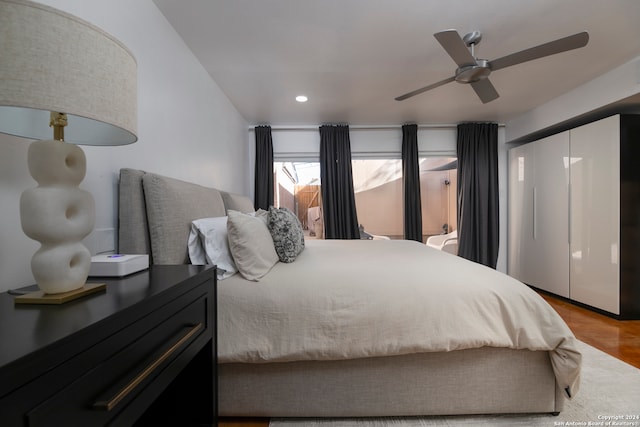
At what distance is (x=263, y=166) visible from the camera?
13.6ft

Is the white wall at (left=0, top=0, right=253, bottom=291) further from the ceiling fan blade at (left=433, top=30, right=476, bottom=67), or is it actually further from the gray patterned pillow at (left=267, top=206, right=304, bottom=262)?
the ceiling fan blade at (left=433, top=30, right=476, bottom=67)

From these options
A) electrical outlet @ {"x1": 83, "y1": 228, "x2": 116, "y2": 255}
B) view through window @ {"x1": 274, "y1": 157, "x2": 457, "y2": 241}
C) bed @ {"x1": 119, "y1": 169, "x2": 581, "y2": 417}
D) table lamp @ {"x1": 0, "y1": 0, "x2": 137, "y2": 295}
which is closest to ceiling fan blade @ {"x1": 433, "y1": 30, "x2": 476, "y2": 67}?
bed @ {"x1": 119, "y1": 169, "x2": 581, "y2": 417}

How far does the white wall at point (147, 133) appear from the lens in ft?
3.10

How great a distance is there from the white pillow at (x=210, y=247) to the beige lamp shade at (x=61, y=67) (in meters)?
0.83

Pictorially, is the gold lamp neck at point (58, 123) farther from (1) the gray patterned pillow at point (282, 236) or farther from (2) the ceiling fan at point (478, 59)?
(2) the ceiling fan at point (478, 59)

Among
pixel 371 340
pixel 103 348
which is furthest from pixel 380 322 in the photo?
pixel 103 348

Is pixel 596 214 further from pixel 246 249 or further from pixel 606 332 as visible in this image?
pixel 246 249

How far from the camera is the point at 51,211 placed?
2.26ft

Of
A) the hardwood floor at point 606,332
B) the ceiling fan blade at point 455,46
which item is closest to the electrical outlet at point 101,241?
the ceiling fan blade at point 455,46

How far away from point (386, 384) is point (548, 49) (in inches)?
83.7

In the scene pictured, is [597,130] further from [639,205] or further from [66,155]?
[66,155]

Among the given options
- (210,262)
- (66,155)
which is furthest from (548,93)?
(66,155)

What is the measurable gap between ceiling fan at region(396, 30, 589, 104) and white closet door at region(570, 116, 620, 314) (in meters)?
1.47

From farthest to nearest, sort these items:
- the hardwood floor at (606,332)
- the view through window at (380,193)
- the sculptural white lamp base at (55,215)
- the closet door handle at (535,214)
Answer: the view through window at (380,193) < the closet door handle at (535,214) < the hardwood floor at (606,332) < the sculptural white lamp base at (55,215)
